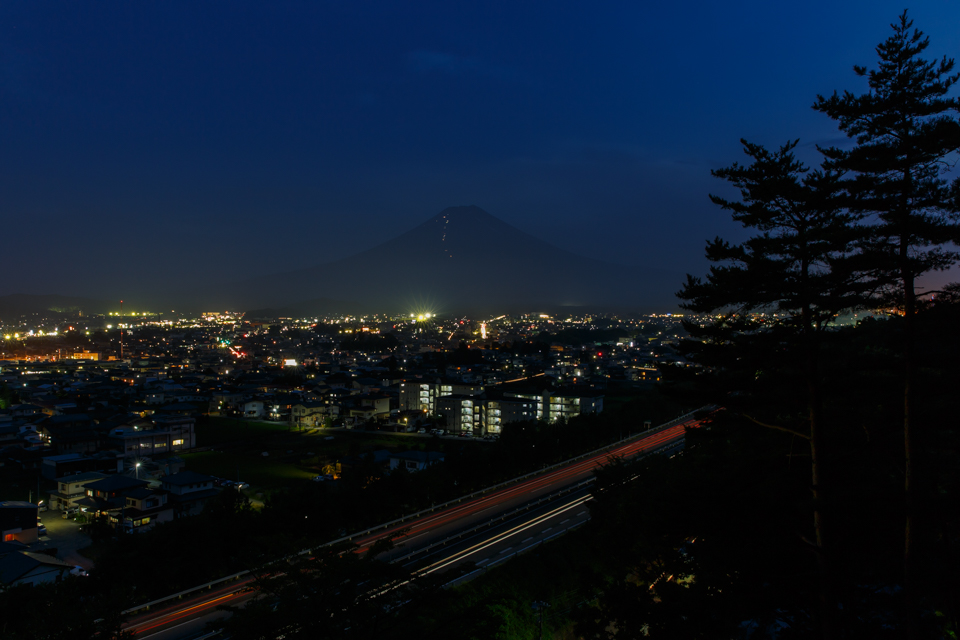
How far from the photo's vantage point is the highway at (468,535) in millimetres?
4359

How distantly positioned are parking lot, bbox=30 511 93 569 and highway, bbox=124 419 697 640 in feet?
7.99

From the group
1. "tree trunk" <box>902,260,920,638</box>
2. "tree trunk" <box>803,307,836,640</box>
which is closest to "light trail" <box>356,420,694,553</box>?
"tree trunk" <box>803,307,836,640</box>

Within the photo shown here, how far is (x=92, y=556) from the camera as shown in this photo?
6395 millimetres

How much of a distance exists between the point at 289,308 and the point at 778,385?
318ft

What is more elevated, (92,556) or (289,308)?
(289,308)

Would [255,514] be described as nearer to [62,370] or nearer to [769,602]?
[769,602]

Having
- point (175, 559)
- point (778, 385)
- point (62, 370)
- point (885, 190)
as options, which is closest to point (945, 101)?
point (885, 190)

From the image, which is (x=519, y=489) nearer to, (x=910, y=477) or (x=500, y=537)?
(x=500, y=537)

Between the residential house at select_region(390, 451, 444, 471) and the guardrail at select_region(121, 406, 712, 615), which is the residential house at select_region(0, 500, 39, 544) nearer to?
the guardrail at select_region(121, 406, 712, 615)

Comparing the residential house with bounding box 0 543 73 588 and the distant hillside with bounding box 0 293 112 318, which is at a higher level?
the distant hillside with bounding box 0 293 112 318

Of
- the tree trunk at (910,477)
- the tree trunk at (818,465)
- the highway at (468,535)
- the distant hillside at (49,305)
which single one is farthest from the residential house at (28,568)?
the distant hillside at (49,305)

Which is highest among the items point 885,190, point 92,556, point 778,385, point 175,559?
point 885,190

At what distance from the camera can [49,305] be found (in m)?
88.7

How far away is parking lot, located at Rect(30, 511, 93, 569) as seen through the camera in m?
6.34
